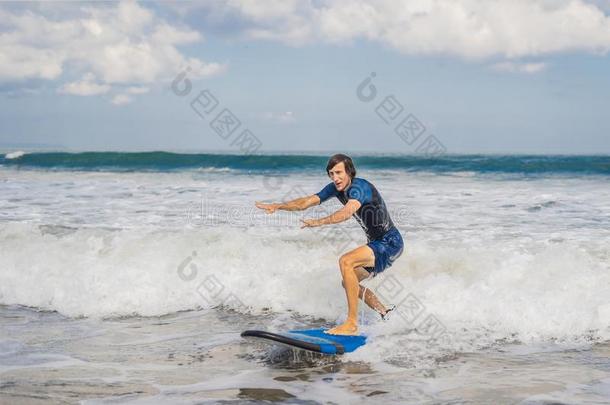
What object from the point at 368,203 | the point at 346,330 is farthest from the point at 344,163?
the point at 346,330

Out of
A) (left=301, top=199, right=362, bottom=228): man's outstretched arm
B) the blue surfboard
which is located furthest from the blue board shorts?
the blue surfboard

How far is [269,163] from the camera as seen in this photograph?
3538 centimetres

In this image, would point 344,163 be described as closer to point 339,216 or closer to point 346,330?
point 339,216

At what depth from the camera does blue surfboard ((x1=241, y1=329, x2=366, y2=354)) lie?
5508mm

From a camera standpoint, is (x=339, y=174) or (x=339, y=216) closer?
(x=339, y=216)

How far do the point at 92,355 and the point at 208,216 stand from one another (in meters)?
7.77

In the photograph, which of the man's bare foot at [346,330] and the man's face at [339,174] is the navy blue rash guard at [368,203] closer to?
the man's face at [339,174]

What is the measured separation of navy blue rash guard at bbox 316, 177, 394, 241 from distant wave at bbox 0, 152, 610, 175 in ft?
81.5

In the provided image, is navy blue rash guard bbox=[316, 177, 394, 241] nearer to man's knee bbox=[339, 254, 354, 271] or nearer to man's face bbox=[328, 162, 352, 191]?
man's face bbox=[328, 162, 352, 191]

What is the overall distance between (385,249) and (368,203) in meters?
0.50

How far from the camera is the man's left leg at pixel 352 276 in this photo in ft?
19.5

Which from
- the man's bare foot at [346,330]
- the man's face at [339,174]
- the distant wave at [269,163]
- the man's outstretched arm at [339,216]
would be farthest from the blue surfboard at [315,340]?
the distant wave at [269,163]

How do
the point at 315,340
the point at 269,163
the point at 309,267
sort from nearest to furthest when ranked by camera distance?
the point at 315,340 → the point at 309,267 → the point at 269,163

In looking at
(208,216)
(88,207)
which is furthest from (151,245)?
(88,207)
